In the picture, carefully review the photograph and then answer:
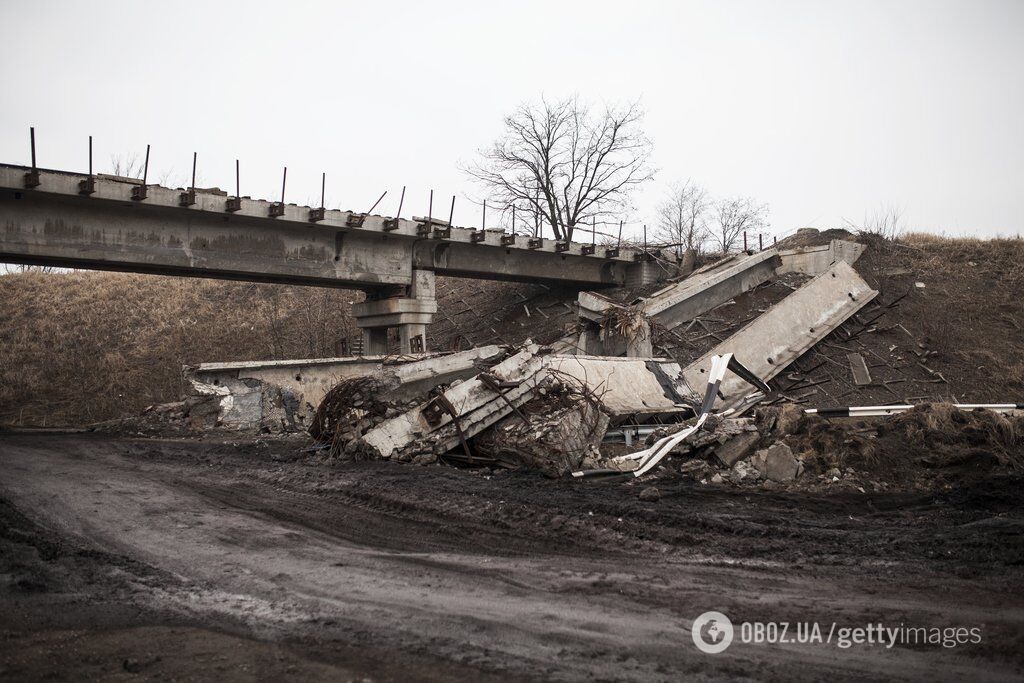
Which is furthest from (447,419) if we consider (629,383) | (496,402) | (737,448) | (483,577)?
(483,577)

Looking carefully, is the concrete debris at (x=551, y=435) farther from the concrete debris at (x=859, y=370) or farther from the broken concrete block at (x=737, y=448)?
the concrete debris at (x=859, y=370)

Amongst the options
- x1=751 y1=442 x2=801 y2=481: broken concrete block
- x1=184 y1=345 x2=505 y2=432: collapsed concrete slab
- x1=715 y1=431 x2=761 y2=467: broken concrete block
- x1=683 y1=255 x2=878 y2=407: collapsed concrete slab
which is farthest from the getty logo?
x1=683 y1=255 x2=878 y2=407: collapsed concrete slab

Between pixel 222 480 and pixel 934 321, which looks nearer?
pixel 222 480

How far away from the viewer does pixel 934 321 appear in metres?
21.9

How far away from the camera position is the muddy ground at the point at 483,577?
3.83 meters

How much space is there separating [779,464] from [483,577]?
5.05m

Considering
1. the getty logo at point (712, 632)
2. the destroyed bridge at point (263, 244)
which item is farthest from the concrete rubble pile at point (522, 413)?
the destroyed bridge at point (263, 244)

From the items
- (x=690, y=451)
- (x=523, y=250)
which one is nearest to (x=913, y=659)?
(x=690, y=451)

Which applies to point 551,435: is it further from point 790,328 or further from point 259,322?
point 259,322

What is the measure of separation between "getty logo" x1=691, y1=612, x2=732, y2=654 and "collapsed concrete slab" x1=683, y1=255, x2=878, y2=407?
1199cm

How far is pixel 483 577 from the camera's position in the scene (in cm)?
529

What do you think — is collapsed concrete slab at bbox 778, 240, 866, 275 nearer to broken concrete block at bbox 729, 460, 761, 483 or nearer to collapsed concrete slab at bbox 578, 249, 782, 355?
collapsed concrete slab at bbox 578, 249, 782, 355

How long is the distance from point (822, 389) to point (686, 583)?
48.6 feet

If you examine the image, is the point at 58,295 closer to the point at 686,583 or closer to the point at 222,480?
the point at 222,480
